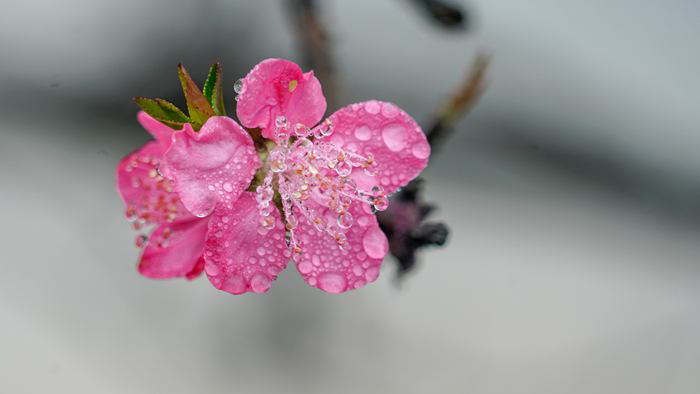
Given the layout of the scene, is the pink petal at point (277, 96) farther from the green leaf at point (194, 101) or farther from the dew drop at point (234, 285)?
the dew drop at point (234, 285)

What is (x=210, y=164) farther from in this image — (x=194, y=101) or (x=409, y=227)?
(x=409, y=227)

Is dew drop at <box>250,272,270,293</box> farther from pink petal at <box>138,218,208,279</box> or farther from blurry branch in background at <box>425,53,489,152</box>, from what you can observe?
blurry branch in background at <box>425,53,489,152</box>

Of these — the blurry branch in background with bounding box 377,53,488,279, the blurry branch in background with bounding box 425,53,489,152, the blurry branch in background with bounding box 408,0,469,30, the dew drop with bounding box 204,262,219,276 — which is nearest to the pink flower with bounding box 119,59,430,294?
the dew drop with bounding box 204,262,219,276

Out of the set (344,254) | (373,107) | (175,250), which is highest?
(373,107)

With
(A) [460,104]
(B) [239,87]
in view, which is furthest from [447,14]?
(B) [239,87]

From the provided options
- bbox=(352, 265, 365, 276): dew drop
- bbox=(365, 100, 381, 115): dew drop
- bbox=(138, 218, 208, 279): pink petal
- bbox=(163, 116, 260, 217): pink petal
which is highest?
bbox=(365, 100, 381, 115): dew drop

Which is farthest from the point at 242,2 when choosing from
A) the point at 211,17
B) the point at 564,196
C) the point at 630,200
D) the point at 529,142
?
the point at 630,200
